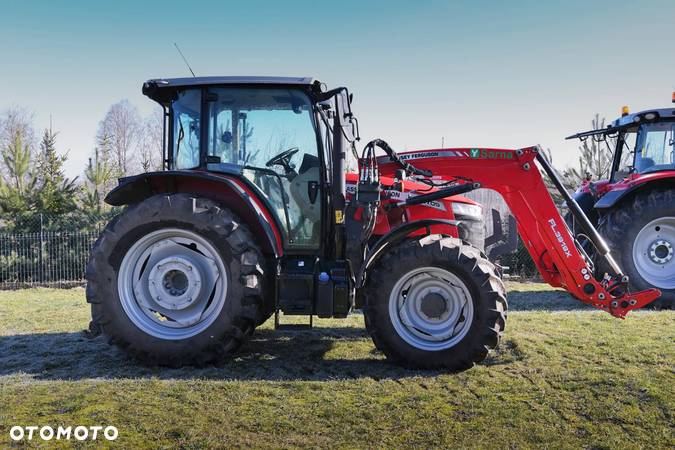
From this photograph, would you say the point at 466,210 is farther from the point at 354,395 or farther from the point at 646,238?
the point at 646,238

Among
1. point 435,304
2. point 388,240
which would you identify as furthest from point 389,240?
point 435,304

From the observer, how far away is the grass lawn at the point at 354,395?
132 inches

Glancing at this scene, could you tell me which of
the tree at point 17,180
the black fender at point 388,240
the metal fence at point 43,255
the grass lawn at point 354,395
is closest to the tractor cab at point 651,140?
the grass lawn at point 354,395

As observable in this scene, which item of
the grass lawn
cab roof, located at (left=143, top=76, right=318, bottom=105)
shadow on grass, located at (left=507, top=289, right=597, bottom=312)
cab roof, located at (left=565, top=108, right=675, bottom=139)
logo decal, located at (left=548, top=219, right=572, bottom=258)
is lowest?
the grass lawn

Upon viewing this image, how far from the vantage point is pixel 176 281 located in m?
4.89

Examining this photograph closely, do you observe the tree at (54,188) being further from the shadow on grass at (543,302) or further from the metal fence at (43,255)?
the shadow on grass at (543,302)

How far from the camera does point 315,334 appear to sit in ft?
19.9

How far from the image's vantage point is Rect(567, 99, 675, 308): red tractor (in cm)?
814

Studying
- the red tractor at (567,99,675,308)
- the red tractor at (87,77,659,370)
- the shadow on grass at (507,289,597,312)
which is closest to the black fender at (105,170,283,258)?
the red tractor at (87,77,659,370)

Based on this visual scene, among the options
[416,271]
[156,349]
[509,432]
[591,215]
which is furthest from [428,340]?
[591,215]

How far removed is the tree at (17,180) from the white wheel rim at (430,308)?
12.6m

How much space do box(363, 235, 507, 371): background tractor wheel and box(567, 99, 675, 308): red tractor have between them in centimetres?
392

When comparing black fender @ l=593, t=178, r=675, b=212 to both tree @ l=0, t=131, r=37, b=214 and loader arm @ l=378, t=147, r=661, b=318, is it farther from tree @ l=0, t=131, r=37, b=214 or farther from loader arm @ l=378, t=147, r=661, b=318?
tree @ l=0, t=131, r=37, b=214

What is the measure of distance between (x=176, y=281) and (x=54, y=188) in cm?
1176
